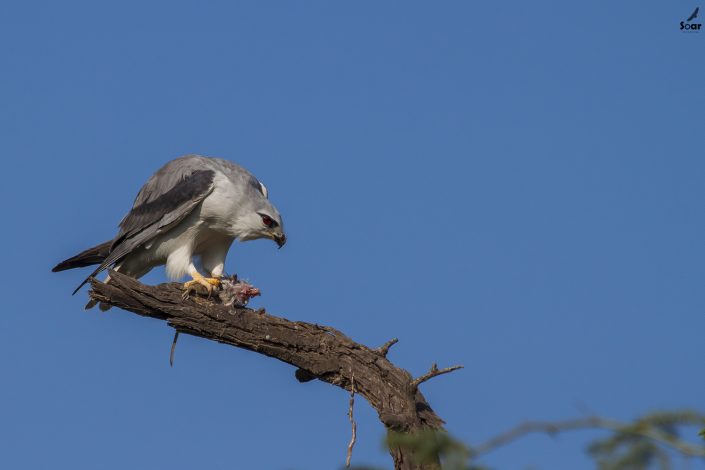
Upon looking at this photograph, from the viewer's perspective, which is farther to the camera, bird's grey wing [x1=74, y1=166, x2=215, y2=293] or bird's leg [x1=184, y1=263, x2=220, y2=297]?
bird's grey wing [x1=74, y1=166, x2=215, y2=293]

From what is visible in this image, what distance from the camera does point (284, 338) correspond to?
23.3 ft

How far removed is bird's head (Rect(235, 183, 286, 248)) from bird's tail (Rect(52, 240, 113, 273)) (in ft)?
4.50

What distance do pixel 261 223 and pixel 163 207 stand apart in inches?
37.3

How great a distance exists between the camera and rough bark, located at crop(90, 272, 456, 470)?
6.64 metres

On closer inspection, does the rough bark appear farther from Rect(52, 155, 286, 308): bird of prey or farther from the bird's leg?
Rect(52, 155, 286, 308): bird of prey

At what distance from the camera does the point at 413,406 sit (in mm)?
6441

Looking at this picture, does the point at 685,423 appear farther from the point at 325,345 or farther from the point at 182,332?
the point at 182,332

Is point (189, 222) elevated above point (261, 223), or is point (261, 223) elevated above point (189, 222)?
point (261, 223)

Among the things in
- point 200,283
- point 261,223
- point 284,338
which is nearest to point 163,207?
point 261,223

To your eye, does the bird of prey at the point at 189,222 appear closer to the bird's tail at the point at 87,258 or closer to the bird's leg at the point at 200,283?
the bird's tail at the point at 87,258

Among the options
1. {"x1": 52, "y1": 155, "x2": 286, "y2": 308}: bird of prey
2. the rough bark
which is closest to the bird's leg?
the rough bark

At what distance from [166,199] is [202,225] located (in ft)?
1.38

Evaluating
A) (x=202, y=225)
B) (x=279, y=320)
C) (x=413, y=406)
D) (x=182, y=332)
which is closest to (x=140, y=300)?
(x=182, y=332)

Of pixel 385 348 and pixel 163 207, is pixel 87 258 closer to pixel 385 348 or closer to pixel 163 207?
pixel 163 207
